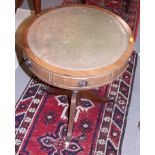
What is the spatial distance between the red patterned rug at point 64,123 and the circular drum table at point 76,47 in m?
0.08

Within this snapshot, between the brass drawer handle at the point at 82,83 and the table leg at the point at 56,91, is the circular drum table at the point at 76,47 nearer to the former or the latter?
the brass drawer handle at the point at 82,83

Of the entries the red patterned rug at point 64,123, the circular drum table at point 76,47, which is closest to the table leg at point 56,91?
the red patterned rug at point 64,123

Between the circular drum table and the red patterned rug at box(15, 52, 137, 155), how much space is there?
84mm

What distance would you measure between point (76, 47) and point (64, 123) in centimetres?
49

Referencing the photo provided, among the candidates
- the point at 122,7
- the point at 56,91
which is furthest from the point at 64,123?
the point at 122,7

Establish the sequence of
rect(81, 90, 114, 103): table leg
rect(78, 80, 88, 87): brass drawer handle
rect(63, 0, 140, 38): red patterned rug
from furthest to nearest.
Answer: rect(63, 0, 140, 38): red patterned rug → rect(81, 90, 114, 103): table leg → rect(78, 80, 88, 87): brass drawer handle

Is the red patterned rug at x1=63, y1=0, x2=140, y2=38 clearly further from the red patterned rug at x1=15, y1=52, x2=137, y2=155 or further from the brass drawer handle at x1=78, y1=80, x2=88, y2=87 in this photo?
the brass drawer handle at x1=78, y1=80, x2=88, y2=87

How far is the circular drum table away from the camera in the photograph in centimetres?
118

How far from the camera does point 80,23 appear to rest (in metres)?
1.41

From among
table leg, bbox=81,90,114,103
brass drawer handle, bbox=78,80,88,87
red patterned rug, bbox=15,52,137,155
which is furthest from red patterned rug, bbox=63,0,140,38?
brass drawer handle, bbox=78,80,88,87

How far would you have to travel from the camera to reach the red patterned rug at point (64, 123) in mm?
1446
